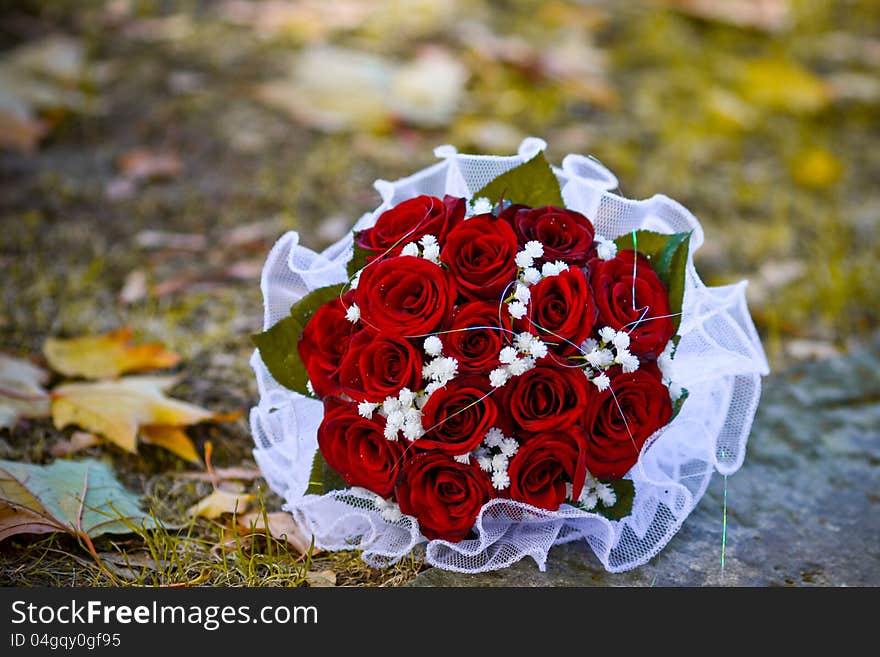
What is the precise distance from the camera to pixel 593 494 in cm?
143

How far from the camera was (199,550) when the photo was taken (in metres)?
1.56

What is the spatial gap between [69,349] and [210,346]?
30cm

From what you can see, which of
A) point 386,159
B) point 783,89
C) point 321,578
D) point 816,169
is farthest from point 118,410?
point 783,89

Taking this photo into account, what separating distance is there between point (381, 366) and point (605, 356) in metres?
0.31

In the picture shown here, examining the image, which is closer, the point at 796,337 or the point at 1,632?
the point at 1,632

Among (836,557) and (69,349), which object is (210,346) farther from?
(836,557)

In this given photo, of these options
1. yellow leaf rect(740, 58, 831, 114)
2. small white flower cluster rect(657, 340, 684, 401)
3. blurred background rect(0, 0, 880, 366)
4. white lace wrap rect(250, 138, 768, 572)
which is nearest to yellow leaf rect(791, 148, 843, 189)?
blurred background rect(0, 0, 880, 366)

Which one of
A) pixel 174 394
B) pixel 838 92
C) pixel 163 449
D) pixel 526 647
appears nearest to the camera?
pixel 526 647

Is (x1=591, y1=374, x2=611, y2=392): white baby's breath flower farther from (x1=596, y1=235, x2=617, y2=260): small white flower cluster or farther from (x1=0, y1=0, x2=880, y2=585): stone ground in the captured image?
(x1=0, y1=0, x2=880, y2=585): stone ground

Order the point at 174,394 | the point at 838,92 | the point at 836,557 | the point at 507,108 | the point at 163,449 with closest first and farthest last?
the point at 836,557 < the point at 163,449 < the point at 174,394 < the point at 507,108 < the point at 838,92

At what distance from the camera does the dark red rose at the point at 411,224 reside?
4.69 feet

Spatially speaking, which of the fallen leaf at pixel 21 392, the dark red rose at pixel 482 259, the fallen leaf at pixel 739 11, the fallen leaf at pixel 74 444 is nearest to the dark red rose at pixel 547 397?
the dark red rose at pixel 482 259

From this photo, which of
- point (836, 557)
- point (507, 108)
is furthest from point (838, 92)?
point (836, 557)

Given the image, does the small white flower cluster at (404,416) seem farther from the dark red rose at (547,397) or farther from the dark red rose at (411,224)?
the dark red rose at (411,224)
